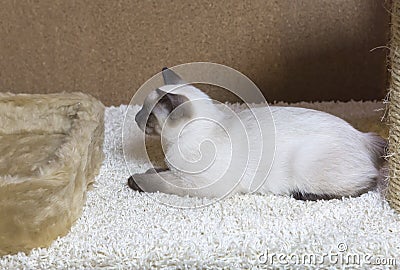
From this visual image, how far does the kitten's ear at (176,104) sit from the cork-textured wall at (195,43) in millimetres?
747

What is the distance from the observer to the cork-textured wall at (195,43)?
6.91 feet

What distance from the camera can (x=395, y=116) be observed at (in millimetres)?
1293

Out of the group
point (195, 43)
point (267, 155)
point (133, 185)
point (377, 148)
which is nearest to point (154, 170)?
point (133, 185)

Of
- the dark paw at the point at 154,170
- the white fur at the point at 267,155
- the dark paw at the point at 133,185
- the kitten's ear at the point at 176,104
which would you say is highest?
the kitten's ear at the point at 176,104

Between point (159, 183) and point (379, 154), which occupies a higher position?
point (379, 154)

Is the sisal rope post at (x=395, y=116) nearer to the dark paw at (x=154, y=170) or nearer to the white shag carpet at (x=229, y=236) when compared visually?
the white shag carpet at (x=229, y=236)

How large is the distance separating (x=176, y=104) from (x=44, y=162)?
1.03 ft

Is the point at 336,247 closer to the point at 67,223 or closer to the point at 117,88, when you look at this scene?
the point at 67,223

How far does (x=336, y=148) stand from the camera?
1385mm

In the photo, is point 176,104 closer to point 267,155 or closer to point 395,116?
point 267,155

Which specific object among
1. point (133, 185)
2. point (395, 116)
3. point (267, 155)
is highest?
point (395, 116)

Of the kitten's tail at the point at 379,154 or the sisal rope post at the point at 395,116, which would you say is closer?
the sisal rope post at the point at 395,116

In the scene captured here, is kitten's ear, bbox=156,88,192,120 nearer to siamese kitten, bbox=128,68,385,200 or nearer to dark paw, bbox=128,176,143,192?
siamese kitten, bbox=128,68,385,200

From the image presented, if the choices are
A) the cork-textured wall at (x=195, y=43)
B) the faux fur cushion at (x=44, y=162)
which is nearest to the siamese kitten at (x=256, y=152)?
the faux fur cushion at (x=44, y=162)
